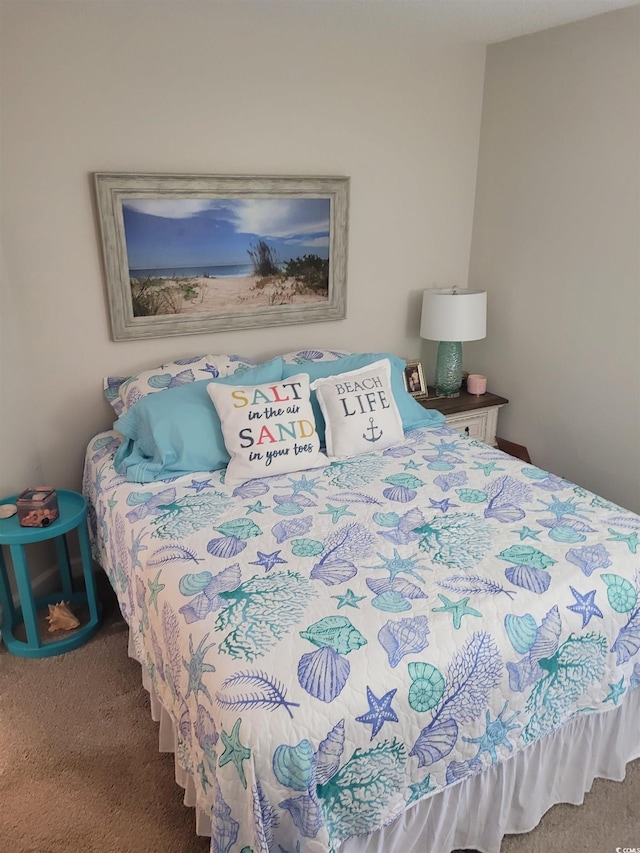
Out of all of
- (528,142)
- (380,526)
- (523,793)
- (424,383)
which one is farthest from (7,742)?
(528,142)

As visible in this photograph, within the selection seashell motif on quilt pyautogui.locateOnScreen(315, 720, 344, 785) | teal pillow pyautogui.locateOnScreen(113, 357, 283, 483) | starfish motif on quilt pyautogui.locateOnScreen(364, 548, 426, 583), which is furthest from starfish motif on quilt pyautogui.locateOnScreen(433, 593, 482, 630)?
teal pillow pyautogui.locateOnScreen(113, 357, 283, 483)

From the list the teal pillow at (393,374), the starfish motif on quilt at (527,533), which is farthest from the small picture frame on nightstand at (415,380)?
the starfish motif on quilt at (527,533)

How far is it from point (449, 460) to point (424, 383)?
2.92 ft

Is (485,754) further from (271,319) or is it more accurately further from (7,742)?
(271,319)

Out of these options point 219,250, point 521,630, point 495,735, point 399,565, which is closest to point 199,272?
point 219,250

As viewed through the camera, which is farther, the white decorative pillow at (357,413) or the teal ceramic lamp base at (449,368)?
the teal ceramic lamp base at (449,368)

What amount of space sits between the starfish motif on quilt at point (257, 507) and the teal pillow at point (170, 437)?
12.7 inches

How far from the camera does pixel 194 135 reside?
8.49 feet

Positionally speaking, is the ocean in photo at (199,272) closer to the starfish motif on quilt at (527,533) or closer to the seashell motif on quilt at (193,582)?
the seashell motif on quilt at (193,582)

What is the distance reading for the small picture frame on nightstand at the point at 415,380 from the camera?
10.6 ft

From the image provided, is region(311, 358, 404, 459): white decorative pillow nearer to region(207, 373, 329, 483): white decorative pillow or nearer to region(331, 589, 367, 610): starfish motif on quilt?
region(207, 373, 329, 483): white decorative pillow

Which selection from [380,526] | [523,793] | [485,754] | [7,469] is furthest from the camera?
[7,469]

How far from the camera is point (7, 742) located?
199 cm

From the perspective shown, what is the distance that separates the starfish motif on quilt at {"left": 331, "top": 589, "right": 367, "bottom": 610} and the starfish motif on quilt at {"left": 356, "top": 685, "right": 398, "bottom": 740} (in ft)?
0.80
